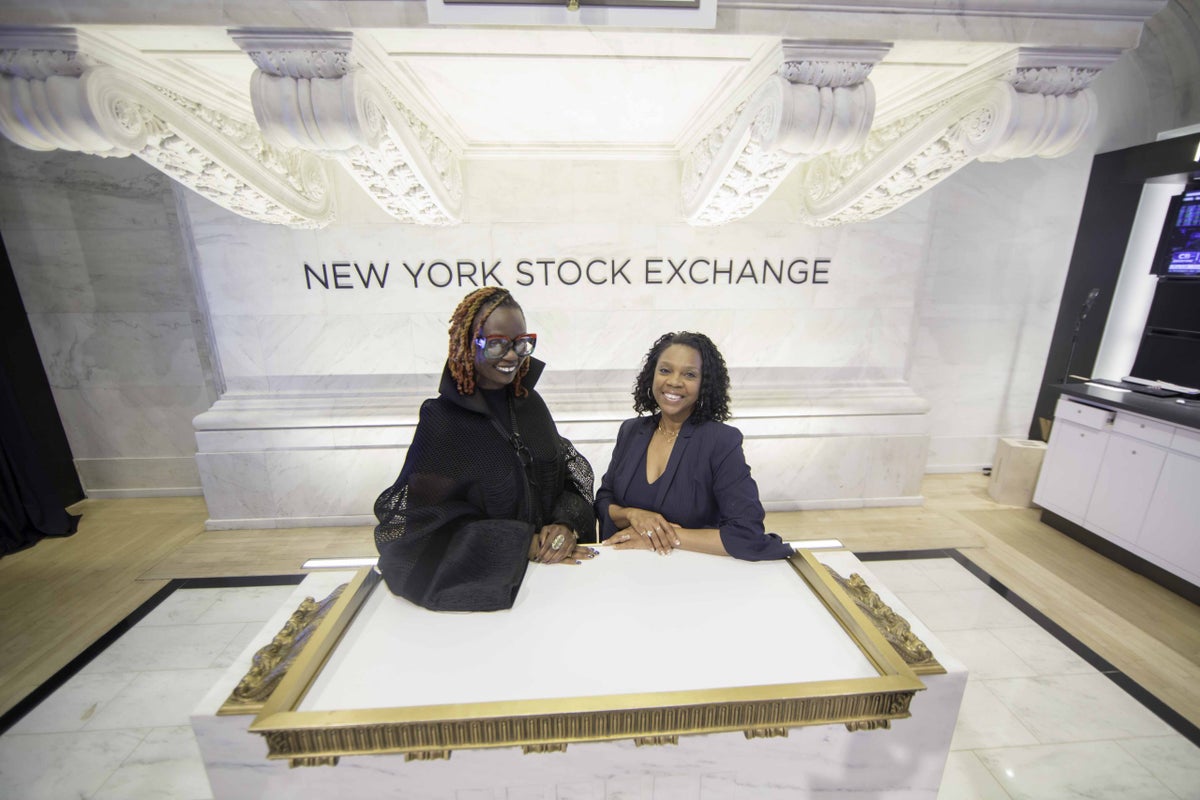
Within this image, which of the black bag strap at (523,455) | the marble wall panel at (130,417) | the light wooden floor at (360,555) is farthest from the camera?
the marble wall panel at (130,417)

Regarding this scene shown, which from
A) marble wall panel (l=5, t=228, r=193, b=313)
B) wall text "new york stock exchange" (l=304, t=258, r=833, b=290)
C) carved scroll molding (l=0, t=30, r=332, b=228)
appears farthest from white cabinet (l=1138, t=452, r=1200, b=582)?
marble wall panel (l=5, t=228, r=193, b=313)

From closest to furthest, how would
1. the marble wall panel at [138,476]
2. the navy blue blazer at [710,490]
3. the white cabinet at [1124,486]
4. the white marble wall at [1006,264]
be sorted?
1. the navy blue blazer at [710,490]
2. the white cabinet at [1124,486]
3. the white marble wall at [1006,264]
4. the marble wall panel at [138,476]

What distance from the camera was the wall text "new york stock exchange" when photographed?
3646 mm

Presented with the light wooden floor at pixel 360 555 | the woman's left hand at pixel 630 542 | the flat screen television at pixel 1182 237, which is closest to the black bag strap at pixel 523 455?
the woman's left hand at pixel 630 542

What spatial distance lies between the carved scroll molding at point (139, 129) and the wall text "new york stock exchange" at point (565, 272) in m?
0.55

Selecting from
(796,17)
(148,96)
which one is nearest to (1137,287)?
(796,17)

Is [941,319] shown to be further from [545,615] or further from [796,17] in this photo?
[545,615]

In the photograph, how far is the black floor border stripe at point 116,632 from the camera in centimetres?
223

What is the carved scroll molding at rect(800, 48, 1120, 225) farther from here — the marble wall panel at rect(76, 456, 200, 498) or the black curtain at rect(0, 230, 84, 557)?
the black curtain at rect(0, 230, 84, 557)

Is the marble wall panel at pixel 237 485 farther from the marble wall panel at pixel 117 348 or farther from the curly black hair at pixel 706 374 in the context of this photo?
the curly black hair at pixel 706 374

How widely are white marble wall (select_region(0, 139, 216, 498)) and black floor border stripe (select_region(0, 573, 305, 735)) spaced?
5.59 feet

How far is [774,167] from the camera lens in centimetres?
248

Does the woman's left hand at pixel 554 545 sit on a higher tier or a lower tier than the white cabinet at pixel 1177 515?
higher

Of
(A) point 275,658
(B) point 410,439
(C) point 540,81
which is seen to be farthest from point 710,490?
(B) point 410,439
